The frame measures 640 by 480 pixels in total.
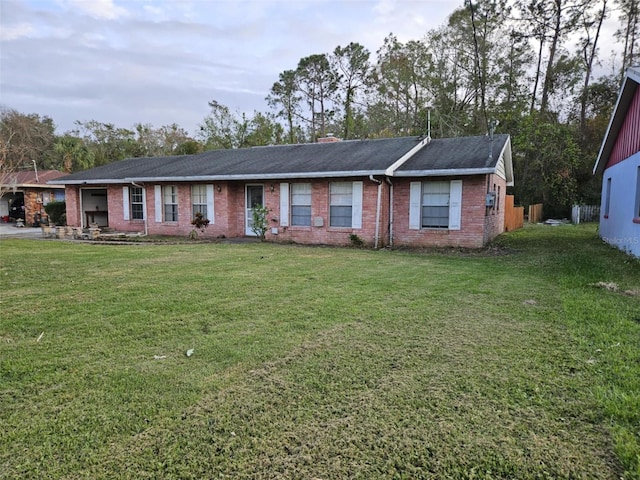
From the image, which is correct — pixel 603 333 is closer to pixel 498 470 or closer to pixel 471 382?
pixel 471 382

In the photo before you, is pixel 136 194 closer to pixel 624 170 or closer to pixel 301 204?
pixel 301 204

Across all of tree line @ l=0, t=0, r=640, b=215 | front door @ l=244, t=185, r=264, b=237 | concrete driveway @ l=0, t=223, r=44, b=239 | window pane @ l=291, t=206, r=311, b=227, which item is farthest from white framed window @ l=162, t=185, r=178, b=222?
tree line @ l=0, t=0, r=640, b=215

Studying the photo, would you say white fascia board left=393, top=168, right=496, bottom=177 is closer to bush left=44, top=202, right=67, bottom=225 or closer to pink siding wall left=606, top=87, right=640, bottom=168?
pink siding wall left=606, top=87, right=640, bottom=168

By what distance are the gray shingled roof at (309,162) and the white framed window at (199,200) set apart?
1.92ft

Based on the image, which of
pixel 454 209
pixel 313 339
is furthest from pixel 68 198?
pixel 313 339

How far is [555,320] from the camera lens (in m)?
4.42

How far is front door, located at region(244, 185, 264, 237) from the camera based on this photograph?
46.2 ft

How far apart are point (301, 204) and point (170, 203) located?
566cm

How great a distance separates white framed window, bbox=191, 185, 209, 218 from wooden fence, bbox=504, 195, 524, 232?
1269 cm

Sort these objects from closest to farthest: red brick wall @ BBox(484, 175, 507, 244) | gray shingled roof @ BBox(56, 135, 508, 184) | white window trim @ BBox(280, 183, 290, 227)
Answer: gray shingled roof @ BBox(56, 135, 508, 184) → red brick wall @ BBox(484, 175, 507, 244) → white window trim @ BBox(280, 183, 290, 227)

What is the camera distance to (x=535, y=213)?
2469cm

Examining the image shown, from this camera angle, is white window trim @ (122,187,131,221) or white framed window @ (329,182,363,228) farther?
white window trim @ (122,187,131,221)

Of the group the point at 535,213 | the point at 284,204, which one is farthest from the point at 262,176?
the point at 535,213

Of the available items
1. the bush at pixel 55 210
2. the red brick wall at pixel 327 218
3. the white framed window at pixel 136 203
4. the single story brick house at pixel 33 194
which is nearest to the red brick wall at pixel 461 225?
the red brick wall at pixel 327 218
